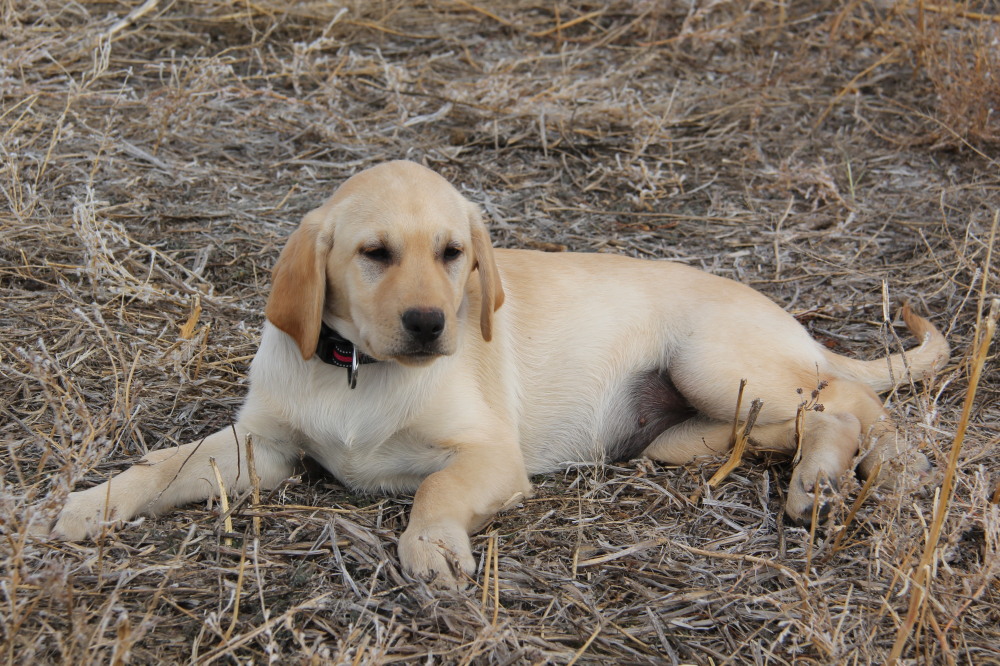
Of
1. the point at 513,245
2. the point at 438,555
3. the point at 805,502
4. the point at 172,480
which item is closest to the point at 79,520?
the point at 172,480

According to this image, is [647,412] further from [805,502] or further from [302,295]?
[302,295]

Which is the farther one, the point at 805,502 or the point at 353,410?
the point at 353,410

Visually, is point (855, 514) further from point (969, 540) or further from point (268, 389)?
point (268, 389)

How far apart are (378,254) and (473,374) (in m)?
0.63

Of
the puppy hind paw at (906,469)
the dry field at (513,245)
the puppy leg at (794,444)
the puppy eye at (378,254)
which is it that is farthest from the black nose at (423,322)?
the puppy hind paw at (906,469)

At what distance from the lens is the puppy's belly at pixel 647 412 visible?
11.9ft

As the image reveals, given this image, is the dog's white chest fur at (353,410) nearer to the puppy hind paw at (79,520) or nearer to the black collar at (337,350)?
the black collar at (337,350)

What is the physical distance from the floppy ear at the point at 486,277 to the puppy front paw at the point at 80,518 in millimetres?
1306

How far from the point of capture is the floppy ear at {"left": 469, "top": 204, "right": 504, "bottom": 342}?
3180 mm

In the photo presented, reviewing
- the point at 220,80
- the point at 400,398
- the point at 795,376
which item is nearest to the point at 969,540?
the point at 795,376

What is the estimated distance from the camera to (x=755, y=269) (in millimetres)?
4789

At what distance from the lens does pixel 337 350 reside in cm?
310

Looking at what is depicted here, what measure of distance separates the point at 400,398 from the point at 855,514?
4.80 ft

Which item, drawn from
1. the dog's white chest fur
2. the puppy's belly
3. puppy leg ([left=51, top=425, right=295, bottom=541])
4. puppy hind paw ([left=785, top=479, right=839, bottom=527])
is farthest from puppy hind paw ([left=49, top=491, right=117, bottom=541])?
puppy hind paw ([left=785, top=479, right=839, bottom=527])
